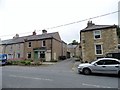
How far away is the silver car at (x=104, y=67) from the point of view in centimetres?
1226

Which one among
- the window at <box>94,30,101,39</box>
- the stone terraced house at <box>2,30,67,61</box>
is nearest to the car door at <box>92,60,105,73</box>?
the window at <box>94,30,101,39</box>

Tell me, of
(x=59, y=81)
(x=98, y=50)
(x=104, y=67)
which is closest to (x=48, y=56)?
(x=98, y=50)

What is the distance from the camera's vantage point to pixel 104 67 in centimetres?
1262

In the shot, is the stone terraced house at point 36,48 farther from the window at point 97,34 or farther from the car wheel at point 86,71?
the car wheel at point 86,71

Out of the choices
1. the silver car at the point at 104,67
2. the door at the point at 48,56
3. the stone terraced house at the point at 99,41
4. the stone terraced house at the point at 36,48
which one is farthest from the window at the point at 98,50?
the door at the point at 48,56

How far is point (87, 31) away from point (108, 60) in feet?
42.6

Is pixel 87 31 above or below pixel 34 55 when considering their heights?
above

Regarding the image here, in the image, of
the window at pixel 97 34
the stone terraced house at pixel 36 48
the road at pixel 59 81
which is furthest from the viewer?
the stone terraced house at pixel 36 48

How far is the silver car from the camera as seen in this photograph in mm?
12259

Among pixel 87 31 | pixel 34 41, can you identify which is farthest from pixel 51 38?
pixel 87 31

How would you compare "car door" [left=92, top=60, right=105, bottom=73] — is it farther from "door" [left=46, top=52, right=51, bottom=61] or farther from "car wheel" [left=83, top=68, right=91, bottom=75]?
"door" [left=46, top=52, right=51, bottom=61]

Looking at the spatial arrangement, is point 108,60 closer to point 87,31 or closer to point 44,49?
point 87,31

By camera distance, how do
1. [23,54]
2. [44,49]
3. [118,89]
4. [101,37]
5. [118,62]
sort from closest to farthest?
1. [118,89]
2. [118,62]
3. [101,37]
4. [44,49]
5. [23,54]

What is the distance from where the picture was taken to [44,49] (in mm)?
34500
